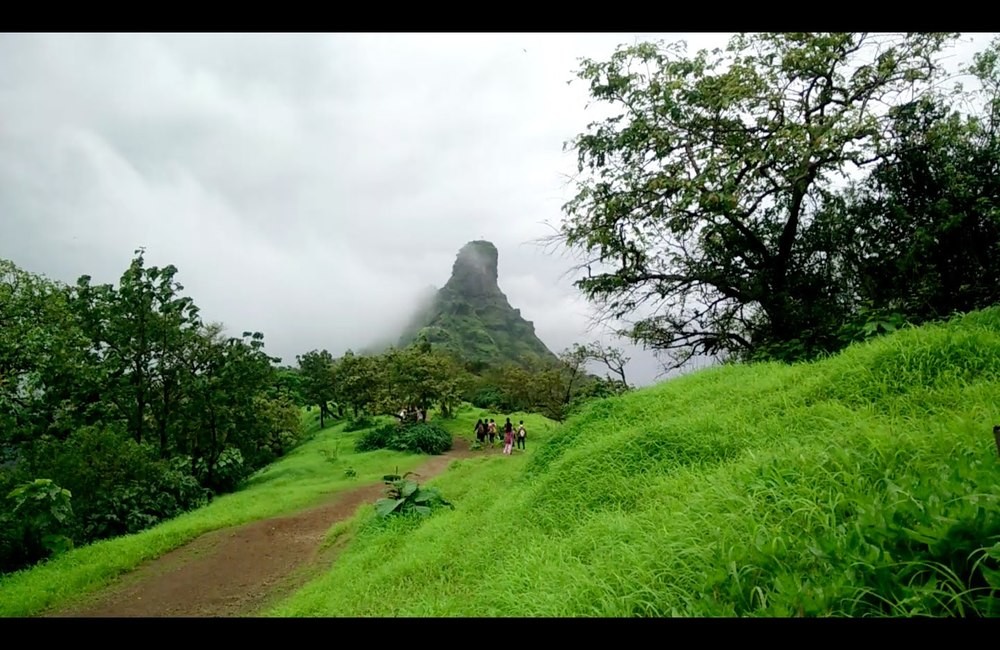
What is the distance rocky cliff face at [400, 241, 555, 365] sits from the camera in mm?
85062

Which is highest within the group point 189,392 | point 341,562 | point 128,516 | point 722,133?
point 722,133

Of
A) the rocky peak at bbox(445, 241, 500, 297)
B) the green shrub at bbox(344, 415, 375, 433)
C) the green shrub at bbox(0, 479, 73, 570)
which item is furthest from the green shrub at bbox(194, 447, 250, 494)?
the rocky peak at bbox(445, 241, 500, 297)

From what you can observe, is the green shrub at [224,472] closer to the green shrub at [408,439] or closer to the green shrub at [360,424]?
the green shrub at [408,439]

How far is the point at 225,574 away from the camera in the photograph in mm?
7312

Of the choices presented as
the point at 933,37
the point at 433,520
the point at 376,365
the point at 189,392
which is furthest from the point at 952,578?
the point at 376,365

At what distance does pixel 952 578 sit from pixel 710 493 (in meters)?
1.75

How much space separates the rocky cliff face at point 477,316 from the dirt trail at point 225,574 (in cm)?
6619

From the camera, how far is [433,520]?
7094 millimetres

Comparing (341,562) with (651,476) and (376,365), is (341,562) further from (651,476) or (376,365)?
(376,365)

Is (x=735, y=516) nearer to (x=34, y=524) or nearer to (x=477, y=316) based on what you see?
(x=34, y=524)

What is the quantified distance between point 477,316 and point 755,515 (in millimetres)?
97308

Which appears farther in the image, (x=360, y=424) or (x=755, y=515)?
(x=360, y=424)

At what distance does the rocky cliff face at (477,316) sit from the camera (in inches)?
3349

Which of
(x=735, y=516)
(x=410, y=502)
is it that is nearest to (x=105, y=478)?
(x=410, y=502)
